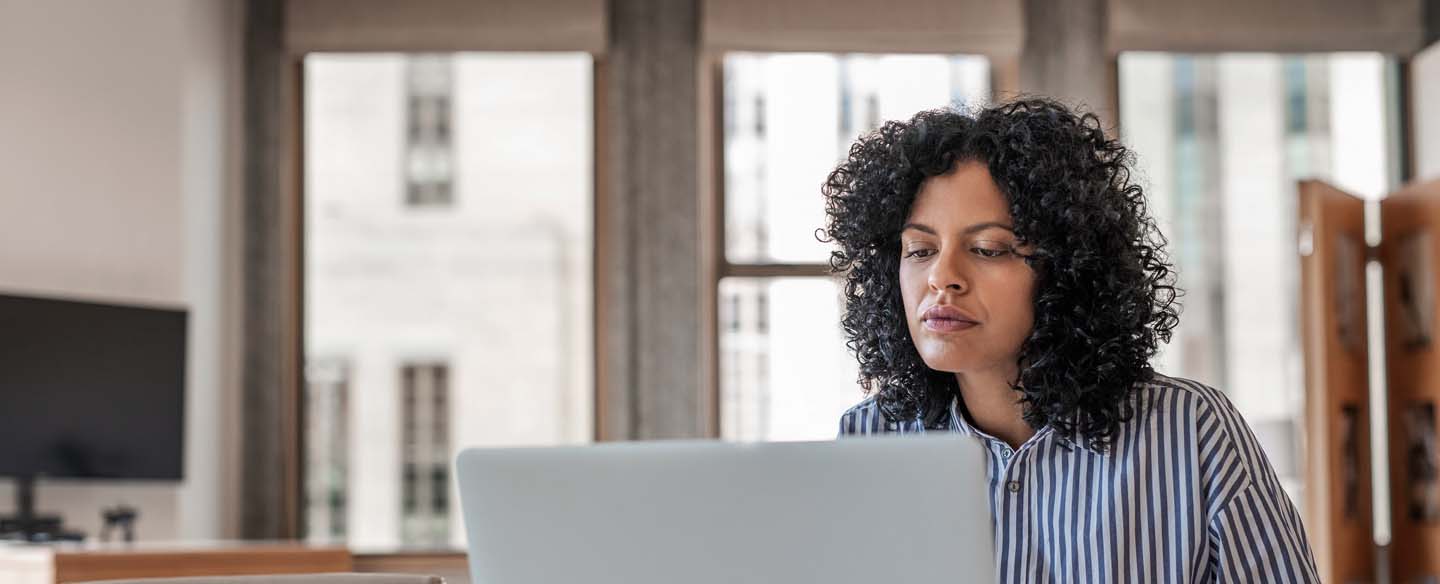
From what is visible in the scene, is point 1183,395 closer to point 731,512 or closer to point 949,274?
point 949,274

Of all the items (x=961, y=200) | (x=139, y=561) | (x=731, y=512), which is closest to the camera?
(x=731, y=512)

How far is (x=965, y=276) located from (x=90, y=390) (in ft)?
10.0

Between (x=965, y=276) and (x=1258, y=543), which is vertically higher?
(x=965, y=276)

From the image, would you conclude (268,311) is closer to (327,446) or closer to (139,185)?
(327,446)

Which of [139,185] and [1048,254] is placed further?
[139,185]

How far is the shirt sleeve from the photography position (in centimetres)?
120

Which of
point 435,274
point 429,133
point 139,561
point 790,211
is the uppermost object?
point 429,133

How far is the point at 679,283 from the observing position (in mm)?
4625

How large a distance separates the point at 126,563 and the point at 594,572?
2.66 m

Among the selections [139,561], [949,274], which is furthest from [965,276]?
[139,561]

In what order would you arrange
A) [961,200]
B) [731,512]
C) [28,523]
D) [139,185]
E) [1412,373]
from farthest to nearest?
[1412,373] → [139,185] → [28,523] → [961,200] → [731,512]

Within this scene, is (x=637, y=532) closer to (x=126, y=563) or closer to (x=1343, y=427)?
(x=126, y=563)

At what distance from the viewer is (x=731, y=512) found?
0.85m

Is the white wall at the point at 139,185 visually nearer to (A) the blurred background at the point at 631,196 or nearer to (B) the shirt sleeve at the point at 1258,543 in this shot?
(A) the blurred background at the point at 631,196
